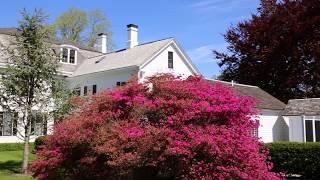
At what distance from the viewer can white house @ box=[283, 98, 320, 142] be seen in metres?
27.1

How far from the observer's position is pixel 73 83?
35.2 meters

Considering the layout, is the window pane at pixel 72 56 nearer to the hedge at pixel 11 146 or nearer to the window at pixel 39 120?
the hedge at pixel 11 146

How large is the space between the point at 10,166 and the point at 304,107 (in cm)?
1850

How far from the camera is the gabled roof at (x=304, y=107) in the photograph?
88.6 feet

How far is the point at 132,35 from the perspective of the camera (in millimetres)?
34031

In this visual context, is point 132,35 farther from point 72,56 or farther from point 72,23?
point 72,23

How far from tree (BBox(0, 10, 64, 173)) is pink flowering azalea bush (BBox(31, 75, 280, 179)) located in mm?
6384

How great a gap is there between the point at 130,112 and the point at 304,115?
18.5 metres

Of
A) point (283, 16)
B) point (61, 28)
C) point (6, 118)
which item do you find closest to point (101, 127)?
point (6, 118)

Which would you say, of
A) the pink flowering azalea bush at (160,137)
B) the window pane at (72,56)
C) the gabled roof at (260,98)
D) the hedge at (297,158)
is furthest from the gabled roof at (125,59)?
the pink flowering azalea bush at (160,137)

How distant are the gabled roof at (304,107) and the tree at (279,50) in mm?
5709

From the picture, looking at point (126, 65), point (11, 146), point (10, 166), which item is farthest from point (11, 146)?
point (126, 65)

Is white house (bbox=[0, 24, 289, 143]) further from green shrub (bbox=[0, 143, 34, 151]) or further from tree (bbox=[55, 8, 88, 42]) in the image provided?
tree (bbox=[55, 8, 88, 42])

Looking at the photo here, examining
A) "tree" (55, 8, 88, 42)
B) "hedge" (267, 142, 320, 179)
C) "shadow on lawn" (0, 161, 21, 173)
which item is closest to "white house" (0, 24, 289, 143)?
"shadow on lawn" (0, 161, 21, 173)
